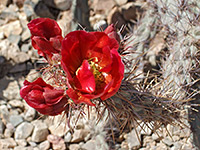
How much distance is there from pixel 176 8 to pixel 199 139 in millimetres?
988

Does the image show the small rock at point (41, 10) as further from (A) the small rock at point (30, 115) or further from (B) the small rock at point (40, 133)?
(B) the small rock at point (40, 133)

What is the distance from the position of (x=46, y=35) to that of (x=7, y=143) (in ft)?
4.71

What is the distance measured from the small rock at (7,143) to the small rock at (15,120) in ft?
0.53

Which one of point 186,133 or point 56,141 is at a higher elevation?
point 186,133

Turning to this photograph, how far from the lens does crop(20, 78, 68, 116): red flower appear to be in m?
1.06

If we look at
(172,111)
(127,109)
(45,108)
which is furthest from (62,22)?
(45,108)

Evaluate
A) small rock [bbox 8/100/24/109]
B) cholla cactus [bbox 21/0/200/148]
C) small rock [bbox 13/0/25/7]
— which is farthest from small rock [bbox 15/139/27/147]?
small rock [bbox 13/0/25/7]

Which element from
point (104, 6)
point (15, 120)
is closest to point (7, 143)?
point (15, 120)

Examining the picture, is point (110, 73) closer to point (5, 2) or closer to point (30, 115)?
point (30, 115)

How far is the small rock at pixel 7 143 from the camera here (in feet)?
7.37

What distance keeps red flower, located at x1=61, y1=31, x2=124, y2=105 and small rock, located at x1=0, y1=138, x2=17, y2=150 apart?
1.42 m

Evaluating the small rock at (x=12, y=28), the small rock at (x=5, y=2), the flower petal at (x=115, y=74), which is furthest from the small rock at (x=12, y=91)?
the flower petal at (x=115, y=74)

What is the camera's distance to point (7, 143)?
7.47ft

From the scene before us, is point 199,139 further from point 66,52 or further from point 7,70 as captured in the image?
point 7,70
